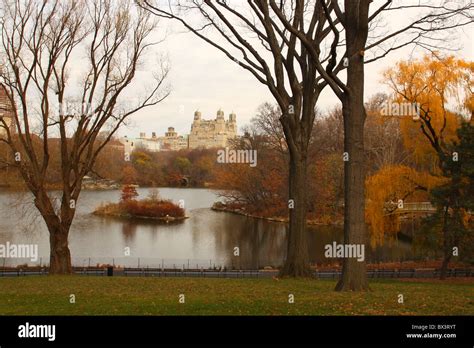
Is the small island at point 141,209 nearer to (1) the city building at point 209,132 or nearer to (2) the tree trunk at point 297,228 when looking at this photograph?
(2) the tree trunk at point 297,228

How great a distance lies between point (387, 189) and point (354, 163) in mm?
12560

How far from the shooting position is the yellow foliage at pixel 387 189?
2120 centimetres

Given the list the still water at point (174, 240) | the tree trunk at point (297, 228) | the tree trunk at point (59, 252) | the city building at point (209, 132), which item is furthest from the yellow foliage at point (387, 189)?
the city building at point (209, 132)

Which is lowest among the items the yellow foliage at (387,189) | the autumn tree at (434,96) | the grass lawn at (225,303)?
the grass lawn at (225,303)

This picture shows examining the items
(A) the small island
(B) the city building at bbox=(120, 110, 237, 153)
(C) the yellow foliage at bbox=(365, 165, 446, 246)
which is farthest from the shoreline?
(B) the city building at bbox=(120, 110, 237, 153)

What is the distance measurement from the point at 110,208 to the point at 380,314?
4201 centimetres

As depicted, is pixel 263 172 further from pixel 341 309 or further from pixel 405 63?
pixel 341 309

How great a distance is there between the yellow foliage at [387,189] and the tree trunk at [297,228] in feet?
30.2

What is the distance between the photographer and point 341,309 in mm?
7285

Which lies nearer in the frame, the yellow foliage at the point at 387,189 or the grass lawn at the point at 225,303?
the grass lawn at the point at 225,303

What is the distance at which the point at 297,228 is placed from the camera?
1330 cm

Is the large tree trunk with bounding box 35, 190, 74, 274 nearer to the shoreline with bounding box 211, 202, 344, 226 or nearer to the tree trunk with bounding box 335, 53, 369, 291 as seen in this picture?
the tree trunk with bounding box 335, 53, 369, 291
